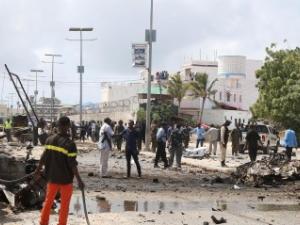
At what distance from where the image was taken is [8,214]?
1153 centimetres

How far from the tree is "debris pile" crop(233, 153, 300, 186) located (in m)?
27.7

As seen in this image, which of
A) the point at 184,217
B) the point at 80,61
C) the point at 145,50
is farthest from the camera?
the point at 80,61

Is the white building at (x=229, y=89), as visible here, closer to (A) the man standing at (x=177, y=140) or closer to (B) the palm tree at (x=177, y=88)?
(B) the palm tree at (x=177, y=88)

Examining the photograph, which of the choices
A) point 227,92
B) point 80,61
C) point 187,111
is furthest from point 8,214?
point 227,92

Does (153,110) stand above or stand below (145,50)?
below

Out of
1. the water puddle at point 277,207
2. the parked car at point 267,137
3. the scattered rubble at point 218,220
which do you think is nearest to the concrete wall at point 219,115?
the parked car at point 267,137

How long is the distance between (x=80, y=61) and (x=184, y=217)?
52.2m

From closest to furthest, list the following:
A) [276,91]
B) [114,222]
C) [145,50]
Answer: [114,222]
[145,50]
[276,91]

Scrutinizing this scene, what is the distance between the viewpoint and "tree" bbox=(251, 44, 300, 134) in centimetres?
4759

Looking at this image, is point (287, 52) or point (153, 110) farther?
point (153, 110)

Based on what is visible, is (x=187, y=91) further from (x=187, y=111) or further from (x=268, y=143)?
(x=268, y=143)

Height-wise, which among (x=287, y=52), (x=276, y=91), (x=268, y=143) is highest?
(x=287, y=52)

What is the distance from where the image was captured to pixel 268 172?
19.1 meters

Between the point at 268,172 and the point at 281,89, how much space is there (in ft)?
101
